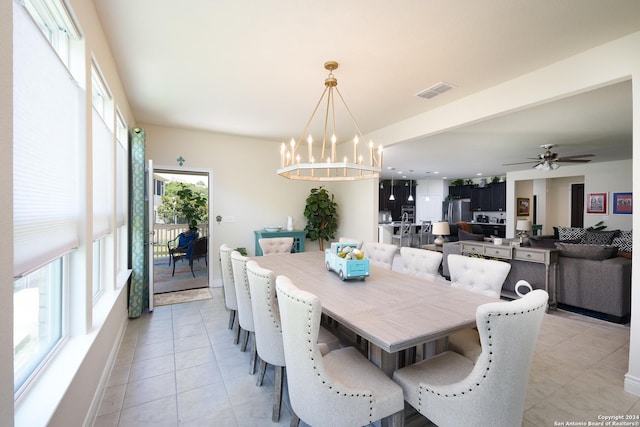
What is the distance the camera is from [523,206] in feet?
30.7

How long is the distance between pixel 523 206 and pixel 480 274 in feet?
29.2

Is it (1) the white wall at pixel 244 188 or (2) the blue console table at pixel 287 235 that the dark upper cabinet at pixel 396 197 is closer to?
(1) the white wall at pixel 244 188

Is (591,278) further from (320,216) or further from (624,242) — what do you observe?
(320,216)

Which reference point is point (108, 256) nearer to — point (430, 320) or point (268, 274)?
point (268, 274)

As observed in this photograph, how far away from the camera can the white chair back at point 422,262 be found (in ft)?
8.84

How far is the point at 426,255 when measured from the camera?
2754mm

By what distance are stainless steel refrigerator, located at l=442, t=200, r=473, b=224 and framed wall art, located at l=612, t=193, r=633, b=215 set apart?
168 inches

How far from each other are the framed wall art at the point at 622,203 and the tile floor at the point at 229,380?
5.36 meters

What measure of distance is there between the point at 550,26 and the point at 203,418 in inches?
140

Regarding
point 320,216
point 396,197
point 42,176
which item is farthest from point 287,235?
point 396,197

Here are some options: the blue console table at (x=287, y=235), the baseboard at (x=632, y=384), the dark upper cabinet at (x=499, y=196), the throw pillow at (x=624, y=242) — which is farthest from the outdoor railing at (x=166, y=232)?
the dark upper cabinet at (x=499, y=196)

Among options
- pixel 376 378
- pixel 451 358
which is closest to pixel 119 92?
pixel 376 378

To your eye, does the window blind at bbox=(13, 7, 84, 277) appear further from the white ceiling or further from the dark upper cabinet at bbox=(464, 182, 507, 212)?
the dark upper cabinet at bbox=(464, 182, 507, 212)

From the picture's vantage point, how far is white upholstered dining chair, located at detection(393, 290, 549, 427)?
1.14 metres
